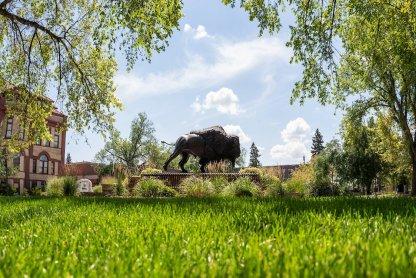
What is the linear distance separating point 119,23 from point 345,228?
484 inches

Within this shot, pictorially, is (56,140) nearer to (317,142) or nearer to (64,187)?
(64,187)

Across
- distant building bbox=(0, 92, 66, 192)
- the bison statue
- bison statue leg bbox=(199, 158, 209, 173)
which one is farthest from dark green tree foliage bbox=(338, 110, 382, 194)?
distant building bbox=(0, 92, 66, 192)

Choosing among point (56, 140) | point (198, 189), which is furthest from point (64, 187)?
point (56, 140)

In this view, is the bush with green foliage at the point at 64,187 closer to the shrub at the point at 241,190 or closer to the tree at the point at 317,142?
the shrub at the point at 241,190

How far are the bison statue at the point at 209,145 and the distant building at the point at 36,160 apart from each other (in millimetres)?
36222

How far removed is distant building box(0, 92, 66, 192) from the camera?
5787cm

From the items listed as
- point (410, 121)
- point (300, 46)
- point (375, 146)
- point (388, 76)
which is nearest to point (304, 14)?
point (300, 46)

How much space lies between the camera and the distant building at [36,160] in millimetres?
57869

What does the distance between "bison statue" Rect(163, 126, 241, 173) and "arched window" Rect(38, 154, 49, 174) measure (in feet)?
133

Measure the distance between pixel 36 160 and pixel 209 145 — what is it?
4158 cm

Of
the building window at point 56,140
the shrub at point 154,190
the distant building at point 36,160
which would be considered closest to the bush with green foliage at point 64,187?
the shrub at point 154,190

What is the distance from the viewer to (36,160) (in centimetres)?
6169

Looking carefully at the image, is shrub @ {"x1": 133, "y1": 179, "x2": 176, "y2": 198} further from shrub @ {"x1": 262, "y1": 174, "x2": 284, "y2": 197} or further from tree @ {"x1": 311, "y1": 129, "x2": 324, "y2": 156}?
tree @ {"x1": 311, "y1": 129, "x2": 324, "y2": 156}

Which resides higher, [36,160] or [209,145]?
[36,160]
